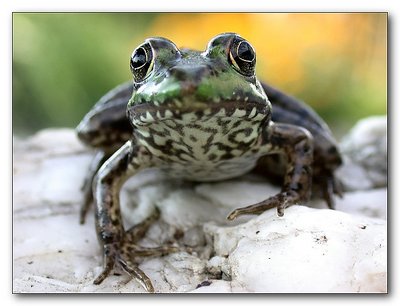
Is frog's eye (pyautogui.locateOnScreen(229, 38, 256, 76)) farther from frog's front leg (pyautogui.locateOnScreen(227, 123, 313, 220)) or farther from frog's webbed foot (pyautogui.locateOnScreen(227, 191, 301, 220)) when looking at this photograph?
frog's webbed foot (pyautogui.locateOnScreen(227, 191, 301, 220))

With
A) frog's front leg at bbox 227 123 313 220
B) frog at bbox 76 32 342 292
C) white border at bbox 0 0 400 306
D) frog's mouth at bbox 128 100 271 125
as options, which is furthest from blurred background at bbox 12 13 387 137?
frog's mouth at bbox 128 100 271 125

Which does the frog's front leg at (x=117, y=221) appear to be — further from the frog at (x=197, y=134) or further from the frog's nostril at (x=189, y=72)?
the frog's nostril at (x=189, y=72)

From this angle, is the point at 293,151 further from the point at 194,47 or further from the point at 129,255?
the point at 194,47

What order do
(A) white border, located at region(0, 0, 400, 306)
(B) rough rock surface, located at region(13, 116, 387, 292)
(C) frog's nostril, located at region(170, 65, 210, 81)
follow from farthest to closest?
(A) white border, located at region(0, 0, 400, 306) → (B) rough rock surface, located at region(13, 116, 387, 292) → (C) frog's nostril, located at region(170, 65, 210, 81)

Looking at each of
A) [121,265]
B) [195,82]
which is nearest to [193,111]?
[195,82]
